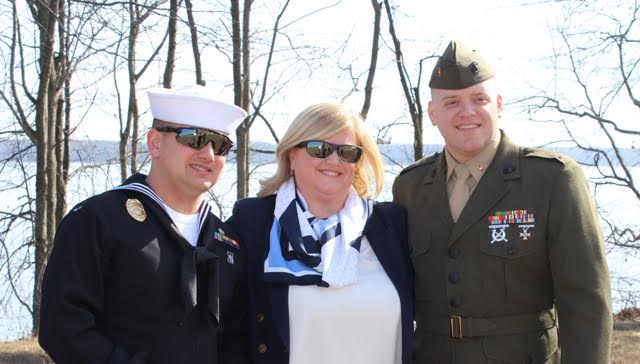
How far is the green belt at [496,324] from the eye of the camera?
2.82 metres

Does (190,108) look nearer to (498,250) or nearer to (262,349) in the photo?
(262,349)

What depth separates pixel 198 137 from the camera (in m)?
2.76

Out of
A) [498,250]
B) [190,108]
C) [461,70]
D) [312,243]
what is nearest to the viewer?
[190,108]

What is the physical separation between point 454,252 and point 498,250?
0.17 meters

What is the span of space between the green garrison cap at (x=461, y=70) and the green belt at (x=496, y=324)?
0.92 metres

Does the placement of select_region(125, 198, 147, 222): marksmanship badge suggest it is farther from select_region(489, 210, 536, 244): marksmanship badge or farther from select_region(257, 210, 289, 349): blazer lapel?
select_region(489, 210, 536, 244): marksmanship badge

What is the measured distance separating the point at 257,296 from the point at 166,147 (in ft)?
2.33

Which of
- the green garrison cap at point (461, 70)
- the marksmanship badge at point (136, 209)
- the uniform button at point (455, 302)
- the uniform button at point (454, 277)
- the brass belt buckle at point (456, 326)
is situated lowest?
the brass belt buckle at point (456, 326)

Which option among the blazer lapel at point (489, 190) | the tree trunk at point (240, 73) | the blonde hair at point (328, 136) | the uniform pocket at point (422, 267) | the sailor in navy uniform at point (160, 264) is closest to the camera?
the sailor in navy uniform at point (160, 264)

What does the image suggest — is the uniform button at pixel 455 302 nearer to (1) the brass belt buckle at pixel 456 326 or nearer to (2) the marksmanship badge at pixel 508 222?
(1) the brass belt buckle at pixel 456 326

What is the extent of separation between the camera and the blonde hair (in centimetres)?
312

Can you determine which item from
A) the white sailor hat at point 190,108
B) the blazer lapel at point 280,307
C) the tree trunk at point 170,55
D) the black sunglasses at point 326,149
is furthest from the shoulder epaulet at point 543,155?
the tree trunk at point 170,55

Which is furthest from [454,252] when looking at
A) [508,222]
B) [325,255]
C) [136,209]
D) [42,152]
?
[42,152]

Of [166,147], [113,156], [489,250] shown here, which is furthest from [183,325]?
[113,156]
